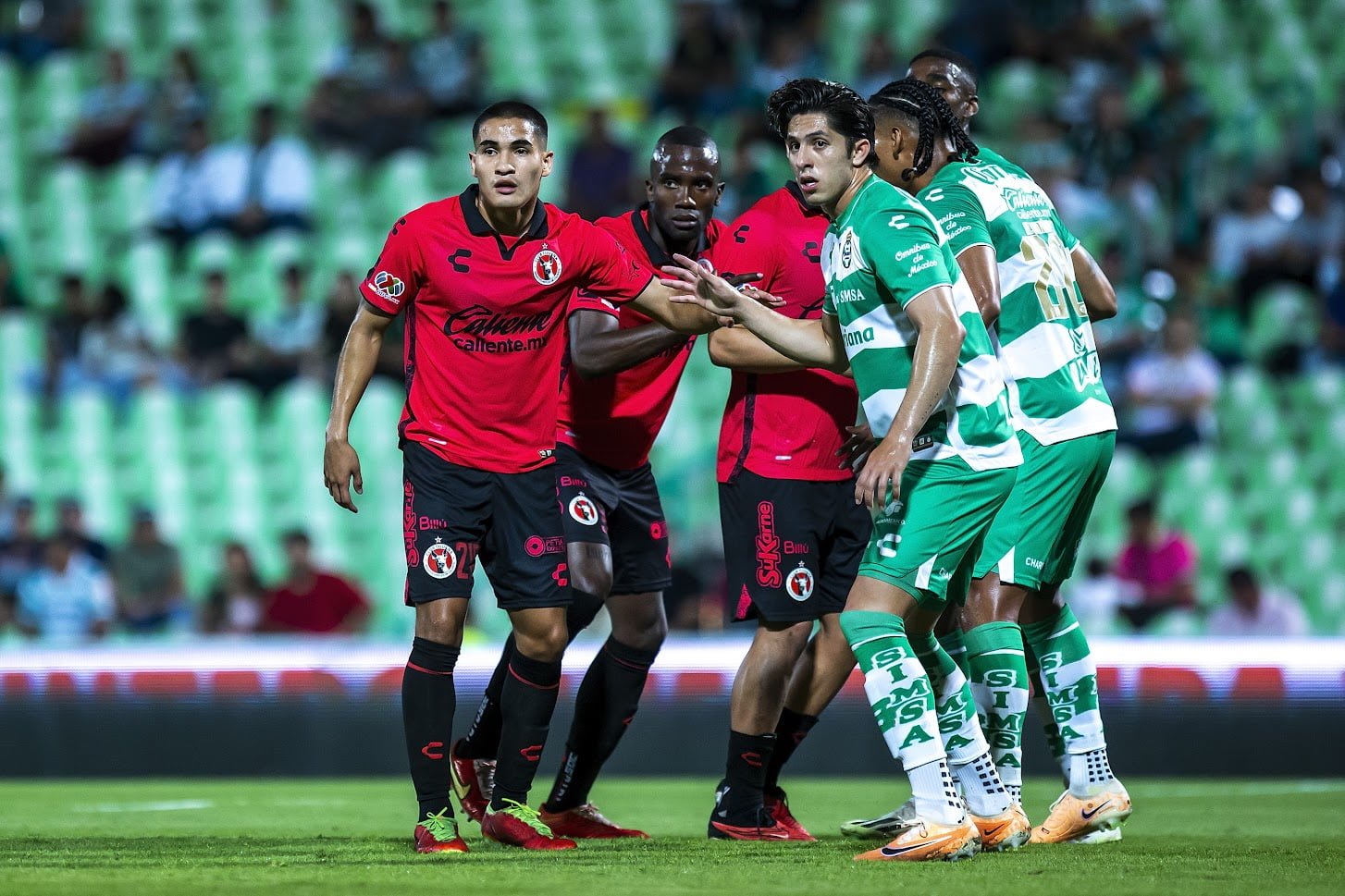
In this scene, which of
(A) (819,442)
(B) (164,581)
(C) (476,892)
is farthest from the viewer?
(B) (164,581)

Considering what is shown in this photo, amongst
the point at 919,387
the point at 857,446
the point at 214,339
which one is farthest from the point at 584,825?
the point at 214,339

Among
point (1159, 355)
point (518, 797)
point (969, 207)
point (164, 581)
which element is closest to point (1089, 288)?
point (969, 207)

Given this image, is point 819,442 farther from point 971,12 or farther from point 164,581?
point 971,12

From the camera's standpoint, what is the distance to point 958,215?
562cm

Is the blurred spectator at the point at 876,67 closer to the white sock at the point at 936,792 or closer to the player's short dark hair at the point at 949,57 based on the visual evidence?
the player's short dark hair at the point at 949,57

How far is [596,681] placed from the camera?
643 centimetres

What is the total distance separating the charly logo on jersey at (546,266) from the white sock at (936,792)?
1810mm

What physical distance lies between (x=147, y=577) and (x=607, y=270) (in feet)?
21.5

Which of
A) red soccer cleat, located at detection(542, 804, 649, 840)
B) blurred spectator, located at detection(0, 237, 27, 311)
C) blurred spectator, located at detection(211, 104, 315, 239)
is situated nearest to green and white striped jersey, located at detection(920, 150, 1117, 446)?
red soccer cleat, located at detection(542, 804, 649, 840)

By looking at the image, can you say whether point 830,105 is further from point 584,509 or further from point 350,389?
point 584,509

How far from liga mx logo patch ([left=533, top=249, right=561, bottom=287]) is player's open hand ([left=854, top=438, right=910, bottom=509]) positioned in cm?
128

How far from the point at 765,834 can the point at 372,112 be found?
960 centimetres

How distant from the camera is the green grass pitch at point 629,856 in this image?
4.46 m

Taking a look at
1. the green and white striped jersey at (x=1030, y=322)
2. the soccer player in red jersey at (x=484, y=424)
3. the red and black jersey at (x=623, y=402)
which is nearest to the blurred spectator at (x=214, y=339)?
the red and black jersey at (x=623, y=402)
